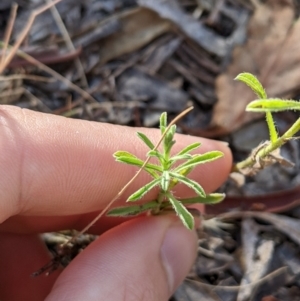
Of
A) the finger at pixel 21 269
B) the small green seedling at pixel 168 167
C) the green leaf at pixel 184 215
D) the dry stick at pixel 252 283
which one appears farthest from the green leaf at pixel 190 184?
the finger at pixel 21 269

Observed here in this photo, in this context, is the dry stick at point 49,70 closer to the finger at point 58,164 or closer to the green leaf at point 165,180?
the finger at point 58,164

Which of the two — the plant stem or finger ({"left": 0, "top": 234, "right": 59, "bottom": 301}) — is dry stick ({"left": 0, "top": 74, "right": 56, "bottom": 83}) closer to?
finger ({"left": 0, "top": 234, "right": 59, "bottom": 301})

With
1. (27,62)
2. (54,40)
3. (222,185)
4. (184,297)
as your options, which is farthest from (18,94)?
(184,297)

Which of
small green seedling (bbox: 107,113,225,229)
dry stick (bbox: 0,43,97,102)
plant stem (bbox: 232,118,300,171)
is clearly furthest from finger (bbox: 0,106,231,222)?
dry stick (bbox: 0,43,97,102)

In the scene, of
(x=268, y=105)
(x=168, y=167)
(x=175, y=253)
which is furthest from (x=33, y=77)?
(x=268, y=105)

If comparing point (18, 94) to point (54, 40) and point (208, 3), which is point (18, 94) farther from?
point (208, 3)

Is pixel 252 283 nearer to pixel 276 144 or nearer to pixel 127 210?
pixel 127 210
